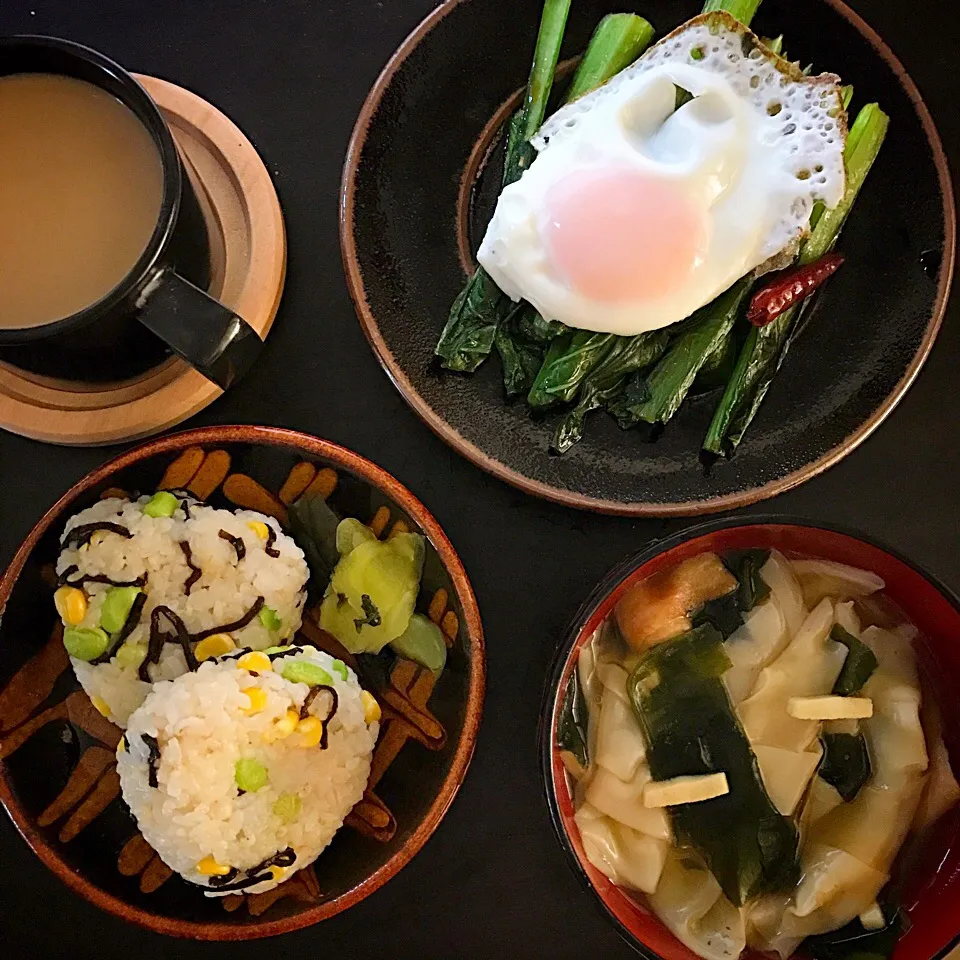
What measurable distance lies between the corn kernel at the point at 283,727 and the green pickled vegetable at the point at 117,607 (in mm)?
273

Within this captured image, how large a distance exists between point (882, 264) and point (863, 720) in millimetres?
715

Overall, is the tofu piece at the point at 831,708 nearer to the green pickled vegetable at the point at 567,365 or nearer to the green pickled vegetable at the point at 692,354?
the green pickled vegetable at the point at 692,354

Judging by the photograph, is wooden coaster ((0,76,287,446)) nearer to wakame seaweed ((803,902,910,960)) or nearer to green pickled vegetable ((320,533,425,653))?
green pickled vegetable ((320,533,425,653))

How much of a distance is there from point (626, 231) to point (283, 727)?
0.87 m

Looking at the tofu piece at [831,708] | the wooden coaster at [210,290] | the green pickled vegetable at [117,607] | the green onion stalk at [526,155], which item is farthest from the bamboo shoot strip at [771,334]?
the green pickled vegetable at [117,607]

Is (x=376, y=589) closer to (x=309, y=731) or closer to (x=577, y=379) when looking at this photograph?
(x=309, y=731)

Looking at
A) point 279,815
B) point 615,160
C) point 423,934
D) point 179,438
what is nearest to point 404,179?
point 615,160

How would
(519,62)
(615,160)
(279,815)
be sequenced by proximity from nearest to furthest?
(279,815), (615,160), (519,62)

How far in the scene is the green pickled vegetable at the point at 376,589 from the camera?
55.7 inches

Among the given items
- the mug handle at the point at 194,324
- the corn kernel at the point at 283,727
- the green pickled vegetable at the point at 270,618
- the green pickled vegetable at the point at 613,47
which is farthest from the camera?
the green pickled vegetable at the point at 613,47

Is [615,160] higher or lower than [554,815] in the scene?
higher

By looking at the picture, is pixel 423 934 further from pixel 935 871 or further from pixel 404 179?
pixel 404 179

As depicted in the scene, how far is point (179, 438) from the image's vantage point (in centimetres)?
139

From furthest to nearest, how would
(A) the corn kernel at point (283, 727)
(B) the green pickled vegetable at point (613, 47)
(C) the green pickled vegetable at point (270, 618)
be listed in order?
1. (B) the green pickled vegetable at point (613, 47)
2. (C) the green pickled vegetable at point (270, 618)
3. (A) the corn kernel at point (283, 727)
